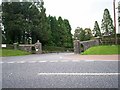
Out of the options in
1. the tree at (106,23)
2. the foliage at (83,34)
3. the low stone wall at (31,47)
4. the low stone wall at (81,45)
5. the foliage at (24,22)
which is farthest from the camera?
the foliage at (83,34)

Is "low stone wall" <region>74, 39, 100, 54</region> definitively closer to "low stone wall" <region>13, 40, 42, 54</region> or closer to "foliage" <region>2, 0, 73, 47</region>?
"low stone wall" <region>13, 40, 42, 54</region>

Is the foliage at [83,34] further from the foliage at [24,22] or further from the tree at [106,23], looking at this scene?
the foliage at [24,22]

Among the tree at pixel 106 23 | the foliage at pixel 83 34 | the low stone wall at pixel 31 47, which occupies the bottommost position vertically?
the low stone wall at pixel 31 47

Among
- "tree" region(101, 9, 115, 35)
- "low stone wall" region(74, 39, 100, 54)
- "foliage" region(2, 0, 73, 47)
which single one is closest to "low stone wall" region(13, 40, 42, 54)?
"foliage" region(2, 0, 73, 47)

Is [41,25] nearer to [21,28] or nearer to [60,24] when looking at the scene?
[21,28]

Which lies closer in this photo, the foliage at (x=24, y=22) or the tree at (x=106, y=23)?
the foliage at (x=24, y=22)

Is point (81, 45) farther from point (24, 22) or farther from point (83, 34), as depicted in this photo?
point (83, 34)

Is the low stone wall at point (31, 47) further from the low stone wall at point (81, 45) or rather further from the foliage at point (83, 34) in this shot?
the foliage at point (83, 34)

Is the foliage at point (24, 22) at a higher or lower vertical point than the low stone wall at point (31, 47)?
higher

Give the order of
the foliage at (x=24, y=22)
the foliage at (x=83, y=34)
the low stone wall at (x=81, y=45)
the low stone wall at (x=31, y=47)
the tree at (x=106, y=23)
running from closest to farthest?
the low stone wall at (x=81, y=45), the low stone wall at (x=31, y=47), the foliage at (x=24, y=22), the tree at (x=106, y=23), the foliage at (x=83, y=34)

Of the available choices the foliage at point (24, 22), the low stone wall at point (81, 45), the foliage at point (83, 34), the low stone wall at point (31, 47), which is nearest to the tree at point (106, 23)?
the foliage at point (83, 34)

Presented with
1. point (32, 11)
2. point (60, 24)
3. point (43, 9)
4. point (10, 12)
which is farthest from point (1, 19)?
point (60, 24)

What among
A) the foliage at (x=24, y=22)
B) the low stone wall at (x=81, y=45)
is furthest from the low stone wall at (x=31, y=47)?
the low stone wall at (x=81, y=45)

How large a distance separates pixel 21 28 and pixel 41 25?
4373mm
